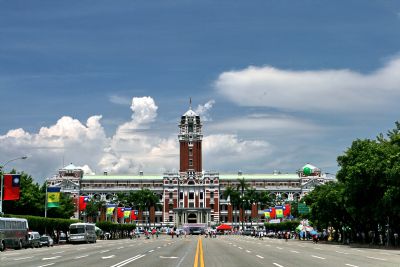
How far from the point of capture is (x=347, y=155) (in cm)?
6900

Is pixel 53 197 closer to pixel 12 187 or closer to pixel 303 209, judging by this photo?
pixel 12 187

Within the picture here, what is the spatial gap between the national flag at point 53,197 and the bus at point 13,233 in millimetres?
12996

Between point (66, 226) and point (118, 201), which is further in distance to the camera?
point (118, 201)

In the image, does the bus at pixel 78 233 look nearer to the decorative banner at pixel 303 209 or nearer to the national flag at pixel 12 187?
the national flag at pixel 12 187

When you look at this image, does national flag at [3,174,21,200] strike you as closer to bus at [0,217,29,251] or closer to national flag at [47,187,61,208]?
bus at [0,217,29,251]

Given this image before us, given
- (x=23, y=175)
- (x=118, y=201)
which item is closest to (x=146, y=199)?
(x=118, y=201)

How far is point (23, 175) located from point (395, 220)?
66.0 metres

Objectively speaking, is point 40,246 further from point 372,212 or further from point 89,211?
point 89,211

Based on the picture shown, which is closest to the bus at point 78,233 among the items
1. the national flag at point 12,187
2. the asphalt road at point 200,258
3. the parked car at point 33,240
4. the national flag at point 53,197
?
the national flag at point 53,197

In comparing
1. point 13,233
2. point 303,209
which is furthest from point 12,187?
point 303,209

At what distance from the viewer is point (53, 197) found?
250 feet

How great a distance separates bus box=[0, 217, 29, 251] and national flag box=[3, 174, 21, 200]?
3.98 m

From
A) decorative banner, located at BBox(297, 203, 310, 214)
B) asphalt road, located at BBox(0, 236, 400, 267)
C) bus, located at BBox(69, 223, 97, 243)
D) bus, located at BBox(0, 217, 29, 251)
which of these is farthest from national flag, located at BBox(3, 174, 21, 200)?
decorative banner, located at BBox(297, 203, 310, 214)

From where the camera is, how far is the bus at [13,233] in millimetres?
53647
